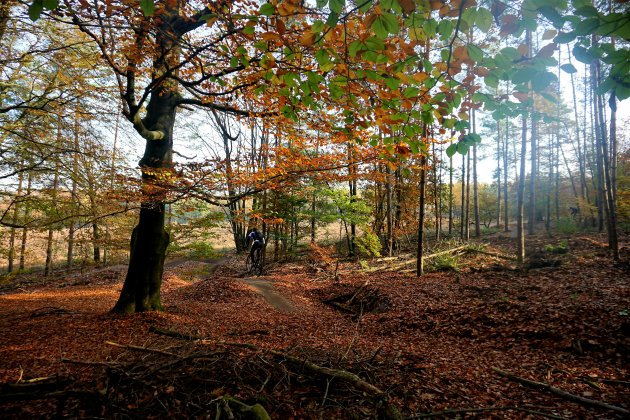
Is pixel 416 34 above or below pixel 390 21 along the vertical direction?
above

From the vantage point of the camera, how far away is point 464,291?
28.7ft

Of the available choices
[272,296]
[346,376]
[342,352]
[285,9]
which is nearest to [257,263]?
[272,296]

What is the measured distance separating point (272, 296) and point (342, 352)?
6367 millimetres

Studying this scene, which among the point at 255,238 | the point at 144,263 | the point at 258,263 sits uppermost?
the point at 255,238

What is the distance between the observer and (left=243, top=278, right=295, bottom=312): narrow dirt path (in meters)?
9.26

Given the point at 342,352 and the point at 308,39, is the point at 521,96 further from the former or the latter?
the point at 342,352

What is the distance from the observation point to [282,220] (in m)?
8.06

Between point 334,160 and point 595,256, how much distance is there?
12.5 metres

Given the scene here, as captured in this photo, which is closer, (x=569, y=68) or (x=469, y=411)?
(x=569, y=68)

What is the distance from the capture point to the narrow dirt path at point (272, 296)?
926cm

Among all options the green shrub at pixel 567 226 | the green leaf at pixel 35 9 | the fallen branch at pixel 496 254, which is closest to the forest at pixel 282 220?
the green leaf at pixel 35 9

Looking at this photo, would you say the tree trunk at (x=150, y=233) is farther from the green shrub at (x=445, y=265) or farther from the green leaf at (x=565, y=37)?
the green shrub at (x=445, y=265)

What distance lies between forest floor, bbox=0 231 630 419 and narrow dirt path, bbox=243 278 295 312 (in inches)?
3.9

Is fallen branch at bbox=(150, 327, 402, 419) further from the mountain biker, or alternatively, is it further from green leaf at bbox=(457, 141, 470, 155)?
the mountain biker
